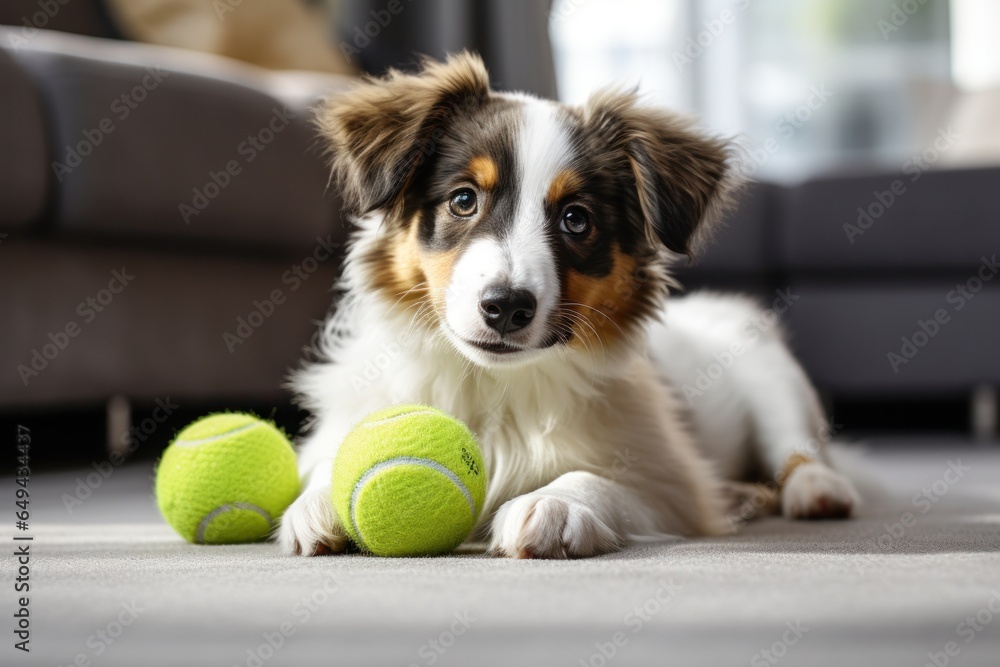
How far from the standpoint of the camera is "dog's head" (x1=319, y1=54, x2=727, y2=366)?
1.83 meters

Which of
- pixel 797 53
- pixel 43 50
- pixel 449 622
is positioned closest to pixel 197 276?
pixel 43 50

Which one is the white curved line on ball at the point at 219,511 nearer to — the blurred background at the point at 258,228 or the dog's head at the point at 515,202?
the dog's head at the point at 515,202

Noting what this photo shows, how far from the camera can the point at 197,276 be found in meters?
3.31

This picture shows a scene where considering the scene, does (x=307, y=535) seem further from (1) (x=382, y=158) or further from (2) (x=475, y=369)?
(1) (x=382, y=158)

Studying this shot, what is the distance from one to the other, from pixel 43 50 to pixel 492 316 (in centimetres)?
193

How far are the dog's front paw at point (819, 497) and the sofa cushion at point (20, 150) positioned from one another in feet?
7.04

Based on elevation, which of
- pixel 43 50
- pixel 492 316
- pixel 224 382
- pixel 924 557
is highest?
pixel 43 50

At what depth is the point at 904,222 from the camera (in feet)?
14.1

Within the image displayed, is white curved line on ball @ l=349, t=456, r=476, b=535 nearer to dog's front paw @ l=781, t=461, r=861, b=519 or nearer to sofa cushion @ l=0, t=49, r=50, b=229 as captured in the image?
dog's front paw @ l=781, t=461, r=861, b=519

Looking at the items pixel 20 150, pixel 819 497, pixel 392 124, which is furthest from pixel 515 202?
pixel 20 150

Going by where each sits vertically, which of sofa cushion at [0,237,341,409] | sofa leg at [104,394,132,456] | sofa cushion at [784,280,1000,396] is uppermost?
sofa cushion at [0,237,341,409]

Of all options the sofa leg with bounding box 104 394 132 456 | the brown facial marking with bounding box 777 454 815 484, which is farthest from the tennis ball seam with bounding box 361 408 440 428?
the sofa leg with bounding box 104 394 132 456

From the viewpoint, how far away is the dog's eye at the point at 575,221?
1.95m

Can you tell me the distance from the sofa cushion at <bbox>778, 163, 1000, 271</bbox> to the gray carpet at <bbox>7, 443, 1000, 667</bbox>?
2789 millimetres
